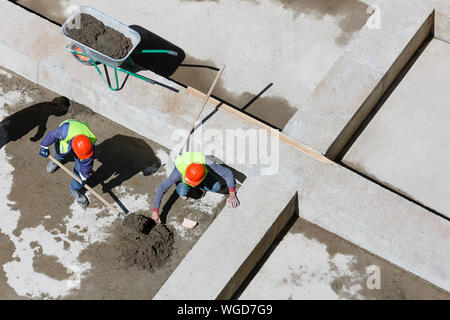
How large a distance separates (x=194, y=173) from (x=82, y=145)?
1452 millimetres

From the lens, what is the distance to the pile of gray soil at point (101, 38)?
35.2 ft

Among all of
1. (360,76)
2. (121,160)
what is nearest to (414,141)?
(360,76)

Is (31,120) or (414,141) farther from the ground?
(414,141)

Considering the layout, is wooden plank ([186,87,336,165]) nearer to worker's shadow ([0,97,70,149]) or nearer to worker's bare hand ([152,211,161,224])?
Answer: worker's bare hand ([152,211,161,224])

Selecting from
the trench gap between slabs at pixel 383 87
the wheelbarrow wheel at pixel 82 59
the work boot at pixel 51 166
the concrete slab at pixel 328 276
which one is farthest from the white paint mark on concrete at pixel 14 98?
the trench gap between slabs at pixel 383 87

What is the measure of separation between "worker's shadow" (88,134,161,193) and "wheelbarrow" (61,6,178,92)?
79 centimetres

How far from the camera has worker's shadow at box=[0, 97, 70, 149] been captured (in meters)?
11.0

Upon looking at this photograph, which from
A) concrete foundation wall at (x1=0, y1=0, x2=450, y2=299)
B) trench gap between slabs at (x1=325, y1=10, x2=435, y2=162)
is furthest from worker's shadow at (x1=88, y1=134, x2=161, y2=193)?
trench gap between slabs at (x1=325, y1=10, x2=435, y2=162)

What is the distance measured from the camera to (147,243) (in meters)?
9.98

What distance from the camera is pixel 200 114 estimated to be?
10.6m

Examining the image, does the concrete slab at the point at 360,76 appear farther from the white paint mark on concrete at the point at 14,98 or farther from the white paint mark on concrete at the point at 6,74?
the white paint mark on concrete at the point at 6,74

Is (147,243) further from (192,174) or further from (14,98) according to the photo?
(14,98)
